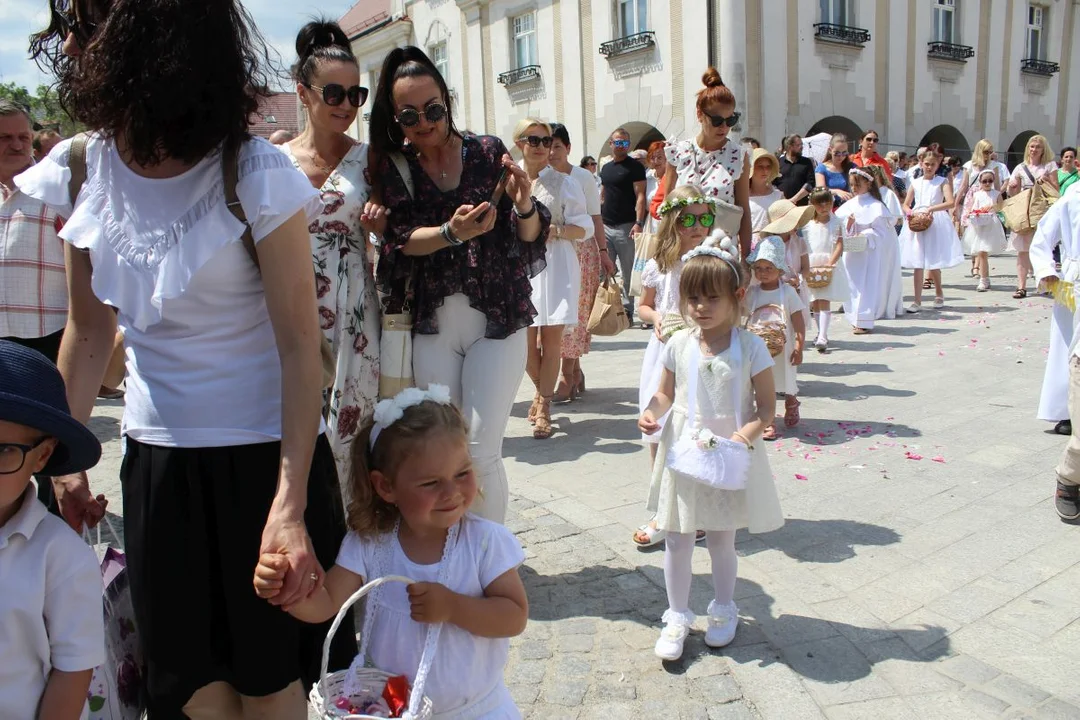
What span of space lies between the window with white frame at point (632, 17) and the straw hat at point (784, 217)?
15600mm

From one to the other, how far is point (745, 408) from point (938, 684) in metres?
1.14

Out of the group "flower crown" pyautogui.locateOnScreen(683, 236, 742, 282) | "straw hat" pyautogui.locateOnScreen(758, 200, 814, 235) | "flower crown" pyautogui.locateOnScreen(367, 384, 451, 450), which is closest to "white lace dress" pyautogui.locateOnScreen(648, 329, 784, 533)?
"flower crown" pyautogui.locateOnScreen(683, 236, 742, 282)

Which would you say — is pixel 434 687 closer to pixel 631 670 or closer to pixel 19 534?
pixel 19 534

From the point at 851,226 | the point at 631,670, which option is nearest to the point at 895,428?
the point at 631,670

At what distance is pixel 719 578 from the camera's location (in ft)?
11.0

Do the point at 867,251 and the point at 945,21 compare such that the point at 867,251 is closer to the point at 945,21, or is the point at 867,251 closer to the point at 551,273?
the point at 551,273

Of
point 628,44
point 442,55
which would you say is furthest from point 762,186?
point 442,55

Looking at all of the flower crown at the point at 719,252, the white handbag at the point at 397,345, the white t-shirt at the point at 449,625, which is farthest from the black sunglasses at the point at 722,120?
the white t-shirt at the point at 449,625

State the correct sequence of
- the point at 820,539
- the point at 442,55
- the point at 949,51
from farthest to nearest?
the point at 442,55, the point at 949,51, the point at 820,539

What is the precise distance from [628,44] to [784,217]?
15742 millimetres

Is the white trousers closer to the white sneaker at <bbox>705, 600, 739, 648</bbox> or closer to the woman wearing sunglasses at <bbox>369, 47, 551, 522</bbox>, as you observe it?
the woman wearing sunglasses at <bbox>369, 47, 551, 522</bbox>

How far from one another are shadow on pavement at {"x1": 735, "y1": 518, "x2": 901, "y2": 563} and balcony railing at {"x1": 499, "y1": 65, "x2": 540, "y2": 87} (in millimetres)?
21535

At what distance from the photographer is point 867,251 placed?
34.6ft

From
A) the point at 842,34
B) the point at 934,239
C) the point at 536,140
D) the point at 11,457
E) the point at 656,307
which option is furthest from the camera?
the point at 842,34
